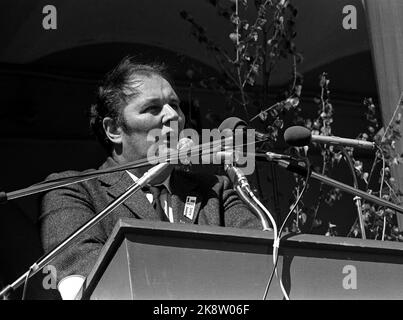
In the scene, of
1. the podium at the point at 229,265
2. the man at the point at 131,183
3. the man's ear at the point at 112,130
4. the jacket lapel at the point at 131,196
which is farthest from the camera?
the man's ear at the point at 112,130

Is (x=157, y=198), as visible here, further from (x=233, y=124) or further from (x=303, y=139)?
(x=303, y=139)

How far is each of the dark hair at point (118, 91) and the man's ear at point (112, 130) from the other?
0.01m

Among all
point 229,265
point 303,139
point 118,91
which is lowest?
point 229,265

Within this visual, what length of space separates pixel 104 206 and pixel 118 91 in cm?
49

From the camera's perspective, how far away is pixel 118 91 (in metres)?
3.93

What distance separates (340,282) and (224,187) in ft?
3.69

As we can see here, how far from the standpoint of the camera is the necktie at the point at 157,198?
12.0ft

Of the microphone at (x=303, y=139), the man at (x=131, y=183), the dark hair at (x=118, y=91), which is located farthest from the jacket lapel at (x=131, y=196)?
the microphone at (x=303, y=139)

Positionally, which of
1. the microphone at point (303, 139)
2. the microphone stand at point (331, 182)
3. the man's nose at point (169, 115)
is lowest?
the microphone stand at point (331, 182)

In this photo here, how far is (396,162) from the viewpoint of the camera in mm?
4965

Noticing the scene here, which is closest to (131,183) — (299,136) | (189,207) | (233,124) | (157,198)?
(157,198)

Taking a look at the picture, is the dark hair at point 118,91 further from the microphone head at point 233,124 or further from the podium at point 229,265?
the podium at point 229,265

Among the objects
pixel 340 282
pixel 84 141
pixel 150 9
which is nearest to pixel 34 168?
pixel 84 141
